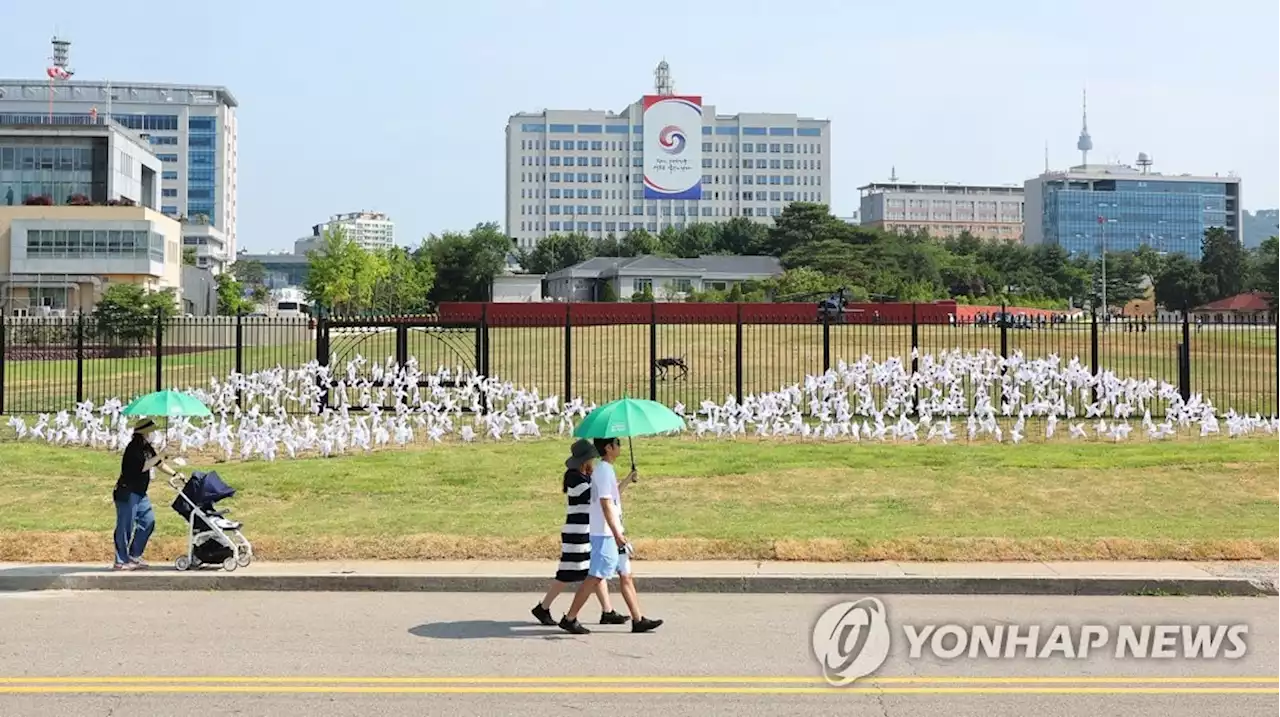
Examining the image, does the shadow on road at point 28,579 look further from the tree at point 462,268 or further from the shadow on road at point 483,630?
the tree at point 462,268

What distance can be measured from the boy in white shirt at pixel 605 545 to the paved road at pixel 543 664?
15 centimetres

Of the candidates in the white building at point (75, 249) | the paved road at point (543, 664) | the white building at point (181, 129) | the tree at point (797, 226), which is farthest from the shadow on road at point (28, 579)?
the white building at point (181, 129)

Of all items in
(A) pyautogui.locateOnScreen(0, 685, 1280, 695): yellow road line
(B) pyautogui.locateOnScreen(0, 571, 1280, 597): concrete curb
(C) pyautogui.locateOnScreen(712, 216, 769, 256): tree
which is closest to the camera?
(A) pyautogui.locateOnScreen(0, 685, 1280, 695): yellow road line

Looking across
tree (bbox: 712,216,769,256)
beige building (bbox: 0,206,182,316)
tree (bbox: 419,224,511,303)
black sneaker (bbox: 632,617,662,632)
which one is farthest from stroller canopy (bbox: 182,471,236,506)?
tree (bbox: 712,216,769,256)

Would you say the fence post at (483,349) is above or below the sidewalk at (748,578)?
above

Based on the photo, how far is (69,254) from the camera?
8194 centimetres

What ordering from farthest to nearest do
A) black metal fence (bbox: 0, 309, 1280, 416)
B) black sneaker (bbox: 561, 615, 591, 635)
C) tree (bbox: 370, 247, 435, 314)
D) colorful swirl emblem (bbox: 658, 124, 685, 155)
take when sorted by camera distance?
colorful swirl emblem (bbox: 658, 124, 685, 155) → tree (bbox: 370, 247, 435, 314) → black metal fence (bbox: 0, 309, 1280, 416) → black sneaker (bbox: 561, 615, 591, 635)

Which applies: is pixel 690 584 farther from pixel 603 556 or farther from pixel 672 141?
pixel 672 141

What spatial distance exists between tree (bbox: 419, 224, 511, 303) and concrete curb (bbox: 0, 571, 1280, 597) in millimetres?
101196

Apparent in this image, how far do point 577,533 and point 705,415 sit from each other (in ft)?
47.7

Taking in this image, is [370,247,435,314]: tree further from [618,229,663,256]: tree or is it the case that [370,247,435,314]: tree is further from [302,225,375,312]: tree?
[618,229,663,256]: tree

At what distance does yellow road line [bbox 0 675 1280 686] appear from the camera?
7953 mm

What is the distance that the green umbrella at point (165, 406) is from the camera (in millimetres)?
12336

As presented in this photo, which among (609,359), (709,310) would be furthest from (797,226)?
(609,359)
